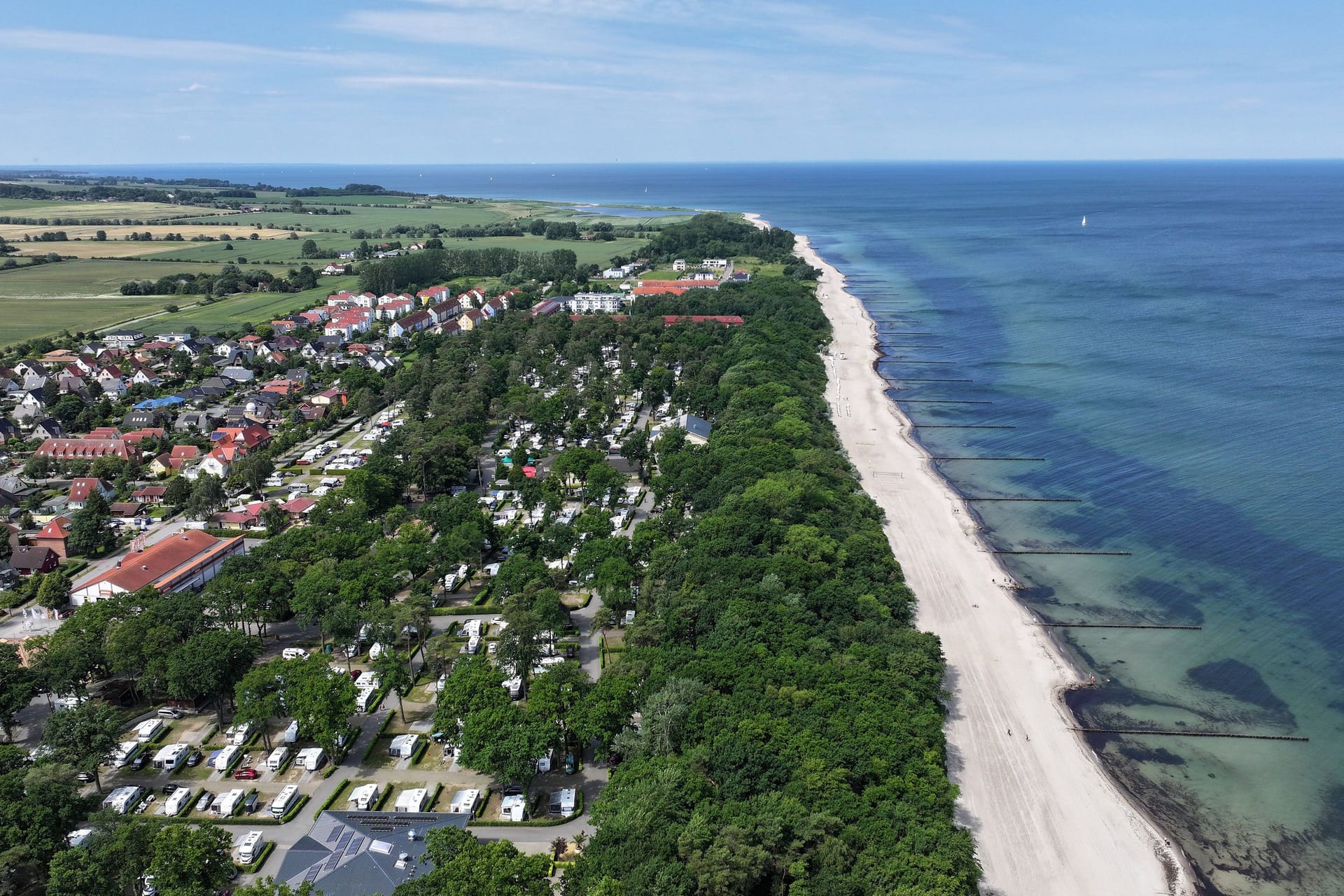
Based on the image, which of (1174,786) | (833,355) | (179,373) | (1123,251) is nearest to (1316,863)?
(1174,786)

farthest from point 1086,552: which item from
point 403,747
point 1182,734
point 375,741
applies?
point 375,741

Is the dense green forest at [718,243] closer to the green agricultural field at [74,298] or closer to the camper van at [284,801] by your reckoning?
the green agricultural field at [74,298]

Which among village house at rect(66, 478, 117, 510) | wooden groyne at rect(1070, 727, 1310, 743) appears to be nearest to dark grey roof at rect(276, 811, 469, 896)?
wooden groyne at rect(1070, 727, 1310, 743)

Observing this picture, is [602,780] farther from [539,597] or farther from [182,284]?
[182,284]

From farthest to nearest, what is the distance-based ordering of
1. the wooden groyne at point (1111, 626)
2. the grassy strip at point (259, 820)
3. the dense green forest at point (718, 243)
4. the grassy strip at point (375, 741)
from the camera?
the dense green forest at point (718, 243), the wooden groyne at point (1111, 626), the grassy strip at point (375, 741), the grassy strip at point (259, 820)

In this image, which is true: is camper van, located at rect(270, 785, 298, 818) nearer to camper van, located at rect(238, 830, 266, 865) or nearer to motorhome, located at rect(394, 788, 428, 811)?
camper van, located at rect(238, 830, 266, 865)

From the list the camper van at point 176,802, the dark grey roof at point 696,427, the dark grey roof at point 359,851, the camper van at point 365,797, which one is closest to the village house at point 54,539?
the camper van at point 176,802
